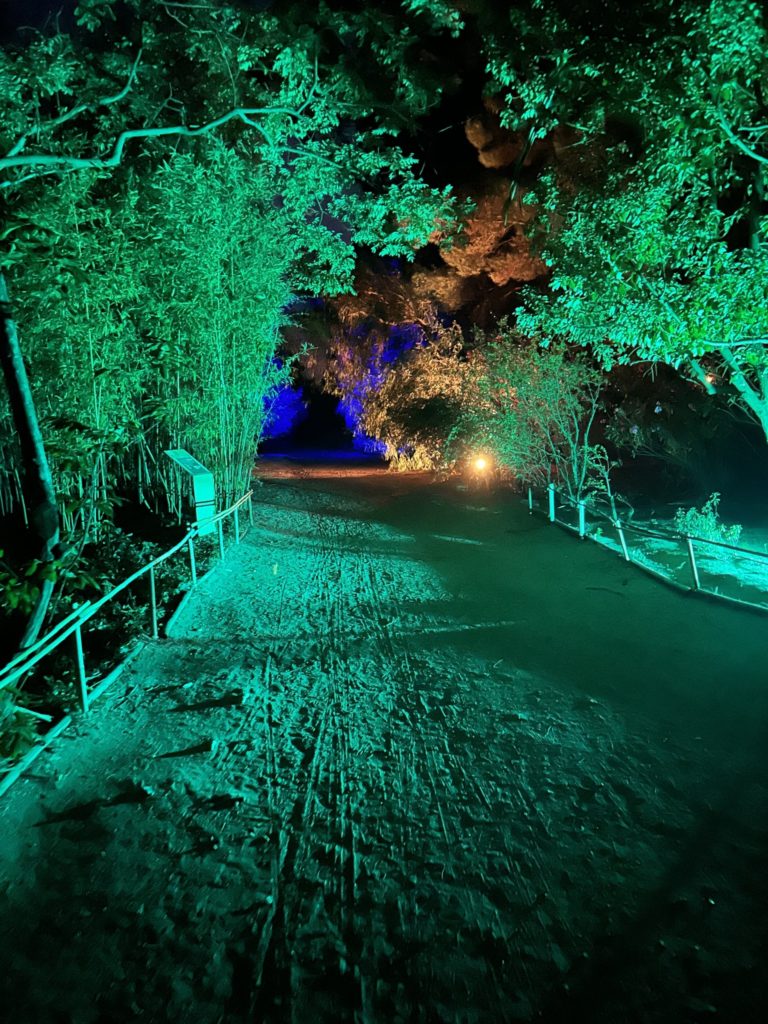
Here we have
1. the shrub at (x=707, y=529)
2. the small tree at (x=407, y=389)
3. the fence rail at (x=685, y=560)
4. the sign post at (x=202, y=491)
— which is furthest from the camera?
the small tree at (x=407, y=389)

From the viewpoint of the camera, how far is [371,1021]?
6.47ft

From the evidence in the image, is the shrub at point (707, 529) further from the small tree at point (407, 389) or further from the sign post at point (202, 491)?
the sign post at point (202, 491)

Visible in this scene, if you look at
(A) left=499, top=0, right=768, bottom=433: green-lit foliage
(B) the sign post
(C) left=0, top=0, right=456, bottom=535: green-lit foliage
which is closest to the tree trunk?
(C) left=0, top=0, right=456, bottom=535: green-lit foliage

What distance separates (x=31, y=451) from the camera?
3.89 meters

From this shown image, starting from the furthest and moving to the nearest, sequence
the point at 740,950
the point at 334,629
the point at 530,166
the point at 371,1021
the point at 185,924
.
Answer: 1. the point at 530,166
2. the point at 334,629
3. the point at 185,924
4. the point at 740,950
5. the point at 371,1021

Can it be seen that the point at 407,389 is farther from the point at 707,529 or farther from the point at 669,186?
the point at 669,186

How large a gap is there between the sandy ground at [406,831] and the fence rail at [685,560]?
54.8 inches

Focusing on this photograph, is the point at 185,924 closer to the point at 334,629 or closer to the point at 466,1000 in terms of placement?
the point at 466,1000

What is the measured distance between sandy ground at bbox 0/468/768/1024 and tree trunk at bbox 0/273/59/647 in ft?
2.64

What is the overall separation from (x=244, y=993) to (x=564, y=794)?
1.66 meters

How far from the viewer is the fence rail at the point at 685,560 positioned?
22.7ft

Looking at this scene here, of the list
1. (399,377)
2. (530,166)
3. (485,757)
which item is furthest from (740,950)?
(399,377)

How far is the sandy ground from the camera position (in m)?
2.10

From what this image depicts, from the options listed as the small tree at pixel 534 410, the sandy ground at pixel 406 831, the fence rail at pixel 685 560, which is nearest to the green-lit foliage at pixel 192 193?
the sandy ground at pixel 406 831
